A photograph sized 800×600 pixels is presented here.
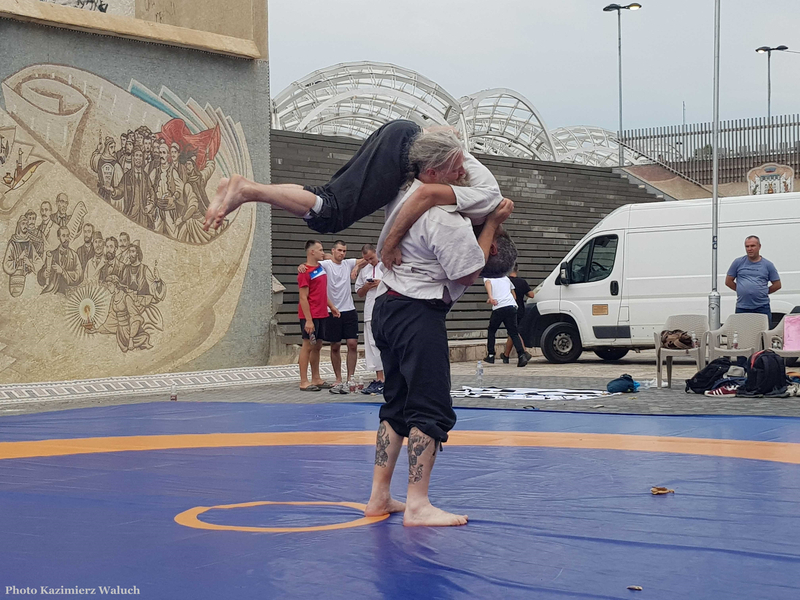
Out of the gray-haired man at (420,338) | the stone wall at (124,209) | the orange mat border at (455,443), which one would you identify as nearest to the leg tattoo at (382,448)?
the gray-haired man at (420,338)

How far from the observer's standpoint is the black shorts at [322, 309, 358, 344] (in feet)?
40.0

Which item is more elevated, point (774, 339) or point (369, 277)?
point (369, 277)

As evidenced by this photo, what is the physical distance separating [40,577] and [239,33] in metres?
14.2

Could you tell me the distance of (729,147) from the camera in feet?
108

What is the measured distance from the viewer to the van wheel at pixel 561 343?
17.1m

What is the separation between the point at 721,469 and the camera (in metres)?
5.38

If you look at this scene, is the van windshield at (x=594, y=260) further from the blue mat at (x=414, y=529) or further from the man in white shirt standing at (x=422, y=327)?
the man in white shirt standing at (x=422, y=327)

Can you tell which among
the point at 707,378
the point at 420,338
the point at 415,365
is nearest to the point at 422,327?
the point at 420,338

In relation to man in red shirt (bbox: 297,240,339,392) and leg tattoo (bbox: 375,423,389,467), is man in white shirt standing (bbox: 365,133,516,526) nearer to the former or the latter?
leg tattoo (bbox: 375,423,389,467)

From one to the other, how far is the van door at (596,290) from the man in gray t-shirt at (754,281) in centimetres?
372

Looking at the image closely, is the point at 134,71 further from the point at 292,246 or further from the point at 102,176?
the point at 292,246

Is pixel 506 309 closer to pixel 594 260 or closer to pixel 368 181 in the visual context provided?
pixel 594 260

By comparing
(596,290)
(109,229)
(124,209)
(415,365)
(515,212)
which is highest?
(515,212)

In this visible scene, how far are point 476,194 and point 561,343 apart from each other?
1319 centimetres
